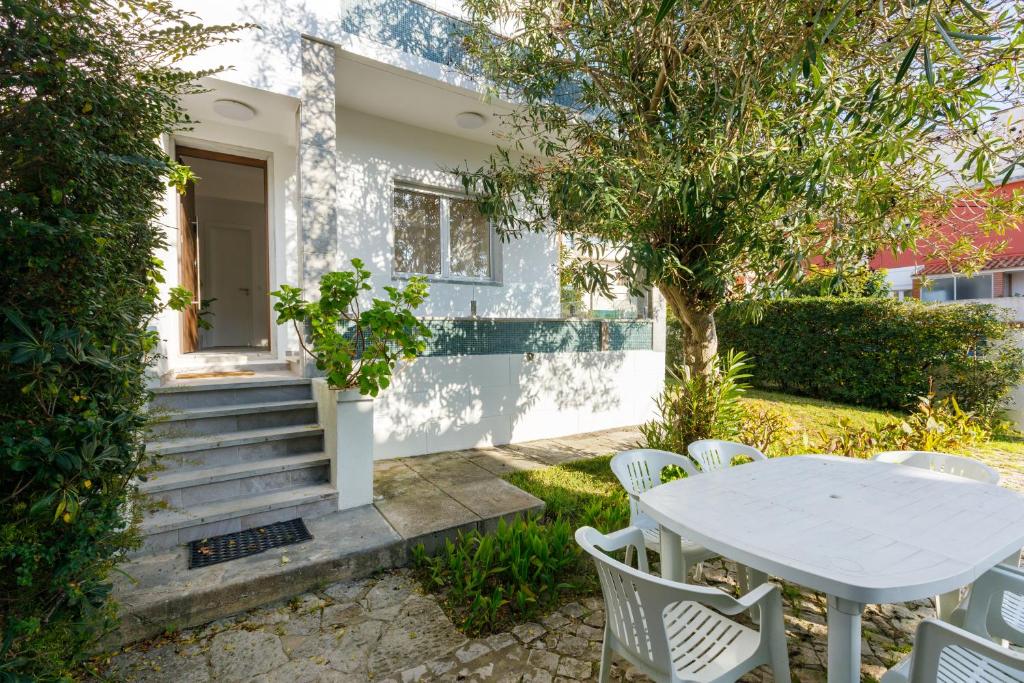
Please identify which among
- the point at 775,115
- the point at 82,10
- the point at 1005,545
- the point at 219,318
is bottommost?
the point at 1005,545

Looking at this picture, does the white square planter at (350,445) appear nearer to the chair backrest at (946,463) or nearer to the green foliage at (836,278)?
the green foliage at (836,278)

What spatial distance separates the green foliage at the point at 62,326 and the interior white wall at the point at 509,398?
3229mm

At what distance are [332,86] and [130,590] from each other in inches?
167

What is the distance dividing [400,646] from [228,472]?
1971 mm

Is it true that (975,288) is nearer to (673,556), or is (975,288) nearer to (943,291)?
(943,291)

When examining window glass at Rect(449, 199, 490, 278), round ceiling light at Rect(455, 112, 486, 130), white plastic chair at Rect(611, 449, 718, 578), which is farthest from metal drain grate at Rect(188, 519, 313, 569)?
round ceiling light at Rect(455, 112, 486, 130)

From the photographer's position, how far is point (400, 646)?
2.38 meters

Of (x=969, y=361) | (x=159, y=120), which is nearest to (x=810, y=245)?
(x=159, y=120)

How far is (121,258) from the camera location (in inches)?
78.9

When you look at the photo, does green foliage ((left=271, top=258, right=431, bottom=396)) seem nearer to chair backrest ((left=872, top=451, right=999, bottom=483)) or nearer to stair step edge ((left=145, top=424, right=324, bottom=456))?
stair step edge ((left=145, top=424, right=324, bottom=456))

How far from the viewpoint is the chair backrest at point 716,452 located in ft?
10.5

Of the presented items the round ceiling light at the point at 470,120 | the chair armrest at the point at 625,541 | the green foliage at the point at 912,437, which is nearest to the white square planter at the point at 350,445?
the chair armrest at the point at 625,541

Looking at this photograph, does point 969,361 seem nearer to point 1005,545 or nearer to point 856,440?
point 856,440

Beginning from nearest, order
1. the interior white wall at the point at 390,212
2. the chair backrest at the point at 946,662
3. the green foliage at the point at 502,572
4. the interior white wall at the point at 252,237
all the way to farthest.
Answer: the chair backrest at the point at 946,662
the green foliage at the point at 502,572
the interior white wall at the point at 390,212
the interior white wall at the point at 252,237
